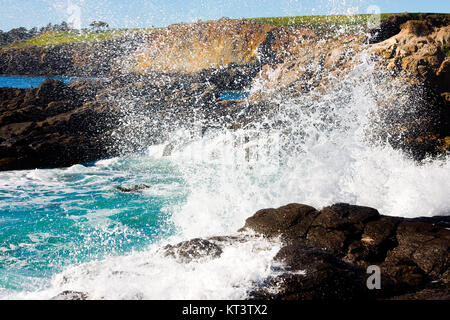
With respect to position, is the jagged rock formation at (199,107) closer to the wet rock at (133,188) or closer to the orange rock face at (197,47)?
the wet rock at (133,188)

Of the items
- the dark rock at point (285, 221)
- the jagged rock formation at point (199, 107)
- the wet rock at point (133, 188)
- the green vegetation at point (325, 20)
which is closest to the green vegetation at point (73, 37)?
the green vegetation at point (325, 20)

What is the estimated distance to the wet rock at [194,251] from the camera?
4523mm

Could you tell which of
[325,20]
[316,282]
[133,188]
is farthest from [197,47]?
[316,282]

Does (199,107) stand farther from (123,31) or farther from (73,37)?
(73,37)

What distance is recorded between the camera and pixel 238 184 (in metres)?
9.41

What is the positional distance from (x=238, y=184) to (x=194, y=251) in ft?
16.0

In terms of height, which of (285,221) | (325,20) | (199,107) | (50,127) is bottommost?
(285,221)

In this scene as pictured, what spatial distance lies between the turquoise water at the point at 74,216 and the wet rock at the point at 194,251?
262cm

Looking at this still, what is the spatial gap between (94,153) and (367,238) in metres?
12.7

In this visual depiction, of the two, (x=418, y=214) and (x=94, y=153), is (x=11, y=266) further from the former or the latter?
(x=94, y=153)

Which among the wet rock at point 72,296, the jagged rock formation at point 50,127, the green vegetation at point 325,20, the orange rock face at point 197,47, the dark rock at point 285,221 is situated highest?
the green vegetation at point 325,20

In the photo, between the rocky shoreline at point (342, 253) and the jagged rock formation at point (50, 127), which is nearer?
the rocky shoreline at point (342, 253)

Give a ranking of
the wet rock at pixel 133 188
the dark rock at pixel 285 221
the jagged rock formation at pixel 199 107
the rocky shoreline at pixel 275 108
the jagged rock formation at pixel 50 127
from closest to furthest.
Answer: the rocky shoreline at pixel 275 108
the dark rock at pixel 285 221
the wet rock at pixel 133 188
the jagged rock formation at pixel 199 107
the jagged rock formation at pixel 50 127
